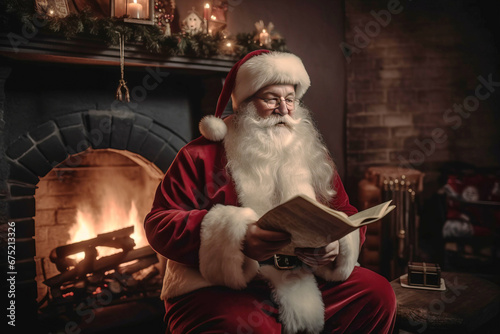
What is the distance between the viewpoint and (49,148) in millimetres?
2252

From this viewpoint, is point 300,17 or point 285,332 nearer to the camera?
point 285,332

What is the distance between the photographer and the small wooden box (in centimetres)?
208

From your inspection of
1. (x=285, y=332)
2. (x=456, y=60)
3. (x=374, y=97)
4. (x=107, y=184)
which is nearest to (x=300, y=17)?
(x=374, y=97)

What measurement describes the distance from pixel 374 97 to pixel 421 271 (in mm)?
2023

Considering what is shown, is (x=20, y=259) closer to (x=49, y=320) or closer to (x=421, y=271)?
(x=49, y=320)

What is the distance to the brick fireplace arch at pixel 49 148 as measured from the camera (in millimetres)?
2145

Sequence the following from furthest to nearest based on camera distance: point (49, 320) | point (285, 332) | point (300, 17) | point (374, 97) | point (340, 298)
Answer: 1. point (374, 97)
2. point (300, 17)
3. point (49, 320)
4. point (340, 298)
5. point (285, 332)

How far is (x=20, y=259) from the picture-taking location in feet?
7.03

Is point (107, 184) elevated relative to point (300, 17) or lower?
lower

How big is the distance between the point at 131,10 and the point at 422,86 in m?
2.76

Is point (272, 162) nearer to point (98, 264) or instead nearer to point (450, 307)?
point (450, 307)

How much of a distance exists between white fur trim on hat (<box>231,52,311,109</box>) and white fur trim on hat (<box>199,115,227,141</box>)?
0.17 m

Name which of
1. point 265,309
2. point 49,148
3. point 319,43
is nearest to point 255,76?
point 265,309

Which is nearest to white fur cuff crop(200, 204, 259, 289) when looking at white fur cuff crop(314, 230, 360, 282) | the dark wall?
white fur cuff crop(314, 230, 360, 282)
